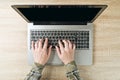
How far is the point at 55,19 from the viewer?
1326 mm

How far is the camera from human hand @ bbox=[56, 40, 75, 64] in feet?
4.38

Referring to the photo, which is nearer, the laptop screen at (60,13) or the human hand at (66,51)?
the laptop screen at (60,13)

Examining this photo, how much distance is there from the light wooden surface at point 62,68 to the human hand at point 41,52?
0.08m

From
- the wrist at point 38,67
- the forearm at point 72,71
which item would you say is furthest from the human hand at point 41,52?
the forearm at point 72,71

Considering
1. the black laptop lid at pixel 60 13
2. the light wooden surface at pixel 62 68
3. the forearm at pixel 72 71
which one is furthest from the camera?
the light wooden surface at pixel 62 68

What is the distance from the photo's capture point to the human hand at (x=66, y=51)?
1.33m

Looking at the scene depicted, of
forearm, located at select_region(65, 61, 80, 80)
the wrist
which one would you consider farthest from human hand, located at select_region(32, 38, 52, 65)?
forearm, located at select_region(65, 61, 80, 80)

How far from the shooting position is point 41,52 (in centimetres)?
135

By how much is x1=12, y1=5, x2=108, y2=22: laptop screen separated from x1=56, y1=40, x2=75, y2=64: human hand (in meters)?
0.12

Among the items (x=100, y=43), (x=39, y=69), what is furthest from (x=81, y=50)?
(x=39, y=69)

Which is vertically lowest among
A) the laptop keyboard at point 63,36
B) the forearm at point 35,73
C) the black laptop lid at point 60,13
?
the forearm at point 35,73

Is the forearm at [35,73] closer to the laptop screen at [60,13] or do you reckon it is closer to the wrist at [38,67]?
the wrist at [38,67]

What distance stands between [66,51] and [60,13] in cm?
21

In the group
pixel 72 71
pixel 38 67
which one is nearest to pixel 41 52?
pixel 38 67
